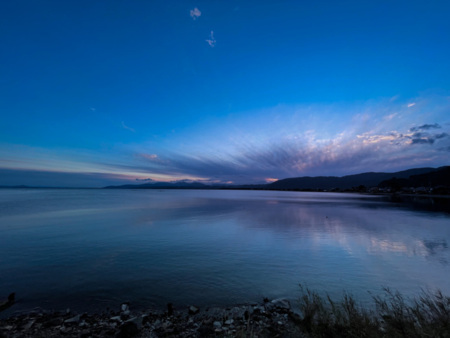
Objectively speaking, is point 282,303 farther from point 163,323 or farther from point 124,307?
point 124,307

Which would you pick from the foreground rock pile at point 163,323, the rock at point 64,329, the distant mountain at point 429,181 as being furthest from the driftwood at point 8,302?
the distant mountain at point 429,181

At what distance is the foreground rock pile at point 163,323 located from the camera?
6152 millimetres

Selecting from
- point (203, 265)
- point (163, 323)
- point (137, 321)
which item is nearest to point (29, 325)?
point (137, 321)

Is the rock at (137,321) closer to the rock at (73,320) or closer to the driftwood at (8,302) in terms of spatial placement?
the rock at (73,320)

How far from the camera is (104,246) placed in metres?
16.3

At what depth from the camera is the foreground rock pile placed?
615 centimetres

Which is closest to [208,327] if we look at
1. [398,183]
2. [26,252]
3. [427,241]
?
[26,252]

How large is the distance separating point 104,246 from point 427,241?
25.6 metres

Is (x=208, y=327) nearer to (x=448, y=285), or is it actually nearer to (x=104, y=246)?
(x=448, y=285)

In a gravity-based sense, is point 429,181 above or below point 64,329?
above

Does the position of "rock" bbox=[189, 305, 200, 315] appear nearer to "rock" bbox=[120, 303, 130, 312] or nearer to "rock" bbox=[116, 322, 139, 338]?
"rock" bbox=[116, 322, 139, 338]

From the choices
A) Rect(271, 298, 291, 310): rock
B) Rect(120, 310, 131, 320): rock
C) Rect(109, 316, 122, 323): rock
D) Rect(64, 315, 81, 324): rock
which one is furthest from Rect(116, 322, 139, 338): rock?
Rect(271, 298, 291, 310): rock

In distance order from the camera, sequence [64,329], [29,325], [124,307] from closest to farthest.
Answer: [64,329]
[29,325]
[124,307]

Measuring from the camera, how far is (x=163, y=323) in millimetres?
6746
